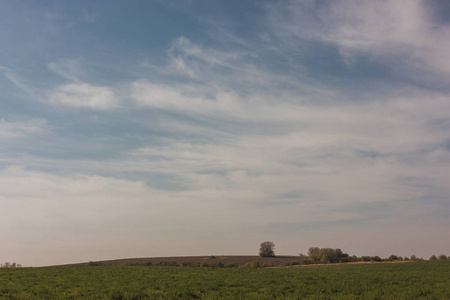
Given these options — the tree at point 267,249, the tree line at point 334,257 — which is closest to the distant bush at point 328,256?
the tree line at point 334,257

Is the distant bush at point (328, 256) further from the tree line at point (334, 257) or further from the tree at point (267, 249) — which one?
the tree at point (267, 249)

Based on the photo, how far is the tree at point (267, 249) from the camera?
12693 centimetres

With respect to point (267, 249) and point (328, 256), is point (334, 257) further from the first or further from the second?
point (267, 249)

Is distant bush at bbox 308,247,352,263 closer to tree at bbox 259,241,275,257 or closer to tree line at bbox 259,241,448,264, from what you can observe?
tree line at bbox 259,241,448,264

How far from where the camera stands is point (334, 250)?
97.4 m

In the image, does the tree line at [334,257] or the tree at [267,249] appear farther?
the tree at [267,249]

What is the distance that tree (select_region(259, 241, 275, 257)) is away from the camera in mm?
126925

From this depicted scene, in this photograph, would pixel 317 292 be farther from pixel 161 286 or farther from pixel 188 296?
pixel 161 286

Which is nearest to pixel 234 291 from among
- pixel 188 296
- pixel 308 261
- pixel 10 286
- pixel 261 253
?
pixel 188 296

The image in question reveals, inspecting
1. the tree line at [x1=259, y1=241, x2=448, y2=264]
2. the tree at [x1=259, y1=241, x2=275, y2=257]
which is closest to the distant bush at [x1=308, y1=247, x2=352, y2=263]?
the tree line at [x1=259, y1=241, x2=448, y2=264]

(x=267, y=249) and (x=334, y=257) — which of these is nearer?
(x=334, y=257)

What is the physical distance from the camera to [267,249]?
128125mm

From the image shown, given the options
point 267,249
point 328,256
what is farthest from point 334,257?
point 267,249

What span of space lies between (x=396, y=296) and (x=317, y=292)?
5.04 meters
